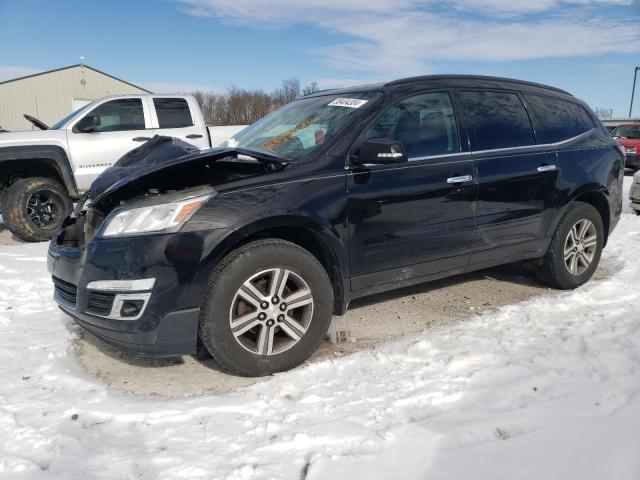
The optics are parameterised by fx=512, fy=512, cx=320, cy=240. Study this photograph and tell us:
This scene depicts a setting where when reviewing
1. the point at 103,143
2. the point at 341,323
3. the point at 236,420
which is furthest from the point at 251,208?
the point at 103,143

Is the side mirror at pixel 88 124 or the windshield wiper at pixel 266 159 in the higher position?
the side mirror at pixel 88 124

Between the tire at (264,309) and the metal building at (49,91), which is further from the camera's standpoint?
the metal building at (49,91)

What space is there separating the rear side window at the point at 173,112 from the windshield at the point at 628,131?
15617 mm

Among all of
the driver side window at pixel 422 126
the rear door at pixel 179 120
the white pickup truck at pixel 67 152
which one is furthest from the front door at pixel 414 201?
the rear door at pixel 179 120

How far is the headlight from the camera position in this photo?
8.91 ft

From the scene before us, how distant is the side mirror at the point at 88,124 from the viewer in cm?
723

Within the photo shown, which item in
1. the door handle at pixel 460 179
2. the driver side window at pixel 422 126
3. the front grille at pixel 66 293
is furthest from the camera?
the door handle at pixel 460 179

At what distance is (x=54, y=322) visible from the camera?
3939 mm

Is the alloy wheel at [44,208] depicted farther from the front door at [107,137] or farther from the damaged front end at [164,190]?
the damaged front end at [164,190]

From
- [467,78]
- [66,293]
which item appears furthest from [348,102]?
[66,293]

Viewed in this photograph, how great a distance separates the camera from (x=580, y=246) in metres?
4.65

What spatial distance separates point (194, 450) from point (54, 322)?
2.24m

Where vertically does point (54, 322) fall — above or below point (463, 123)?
below

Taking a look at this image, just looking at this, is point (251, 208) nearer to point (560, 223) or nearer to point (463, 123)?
point (463, 123)
